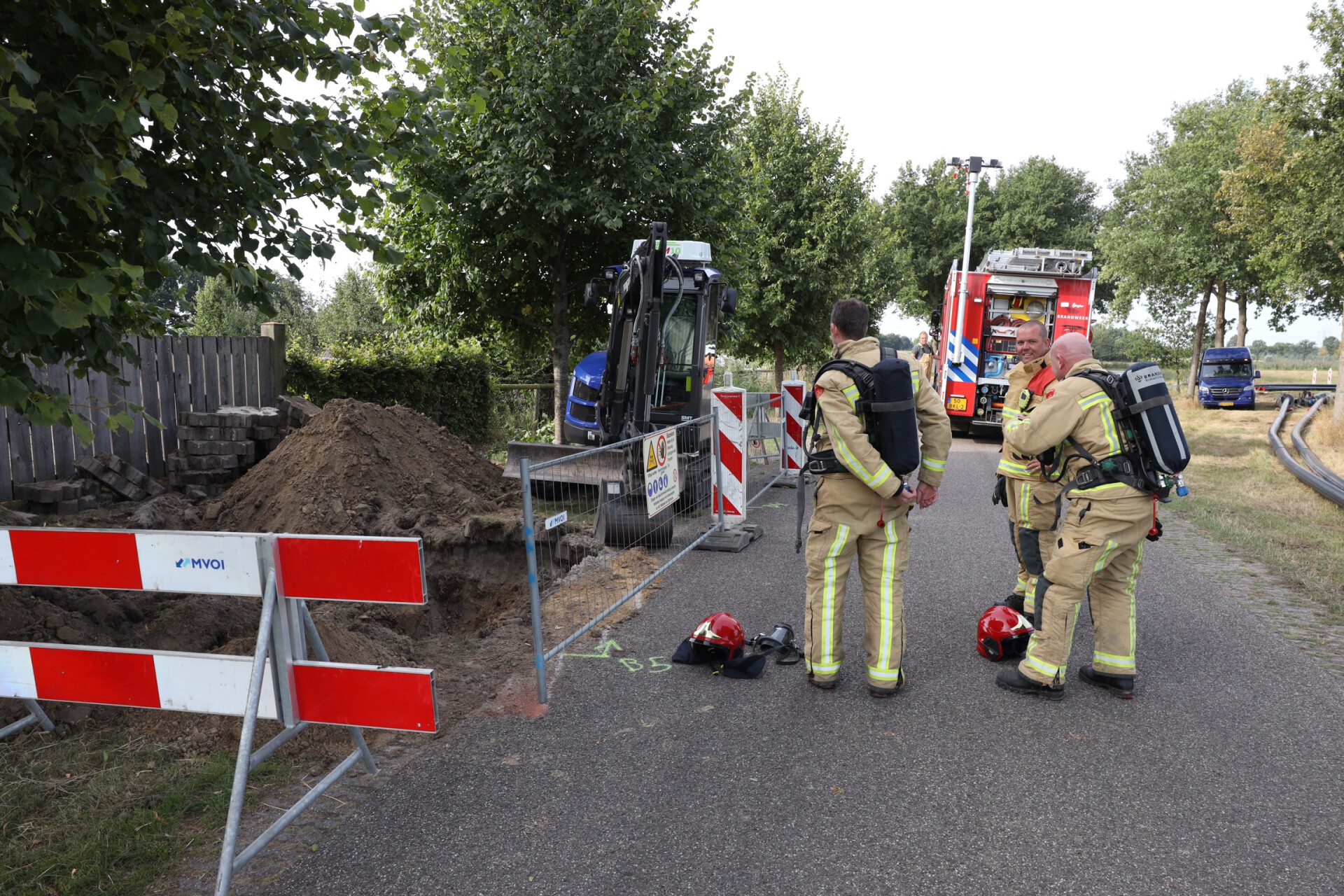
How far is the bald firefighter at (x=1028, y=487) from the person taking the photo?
5.50 metres

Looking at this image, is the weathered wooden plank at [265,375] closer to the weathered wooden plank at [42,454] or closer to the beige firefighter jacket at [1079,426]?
the weathered wooden plank at [42,454]

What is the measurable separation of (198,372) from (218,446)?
1.28 metres

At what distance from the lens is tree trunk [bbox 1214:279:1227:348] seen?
31.2 m

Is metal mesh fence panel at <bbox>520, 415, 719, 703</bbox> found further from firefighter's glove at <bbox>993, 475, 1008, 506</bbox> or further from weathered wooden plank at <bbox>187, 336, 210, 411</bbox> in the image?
weathered wooden plank at <bbox>187, 336, 210, 411</bbox>

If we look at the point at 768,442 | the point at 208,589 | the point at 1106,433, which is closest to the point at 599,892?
the point at 208,589

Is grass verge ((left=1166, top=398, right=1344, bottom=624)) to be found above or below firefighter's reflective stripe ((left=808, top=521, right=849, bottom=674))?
below

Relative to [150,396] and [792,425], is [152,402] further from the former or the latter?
[792,425]

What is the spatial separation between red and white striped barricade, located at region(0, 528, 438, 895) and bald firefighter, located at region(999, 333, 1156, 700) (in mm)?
3281

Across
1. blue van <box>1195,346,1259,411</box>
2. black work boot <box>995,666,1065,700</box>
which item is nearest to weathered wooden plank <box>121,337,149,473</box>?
black work boot <box>995,666,1065,700</box>

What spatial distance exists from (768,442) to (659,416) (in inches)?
128

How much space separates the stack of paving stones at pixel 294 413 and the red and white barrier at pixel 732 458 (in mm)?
4913

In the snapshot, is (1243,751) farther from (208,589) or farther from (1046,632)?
(208,589)

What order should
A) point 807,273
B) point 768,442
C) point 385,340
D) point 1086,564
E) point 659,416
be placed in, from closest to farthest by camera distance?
point 1086,564, point 659,416, point 768,442, point 385,340, point 807,273

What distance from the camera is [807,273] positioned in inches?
862
